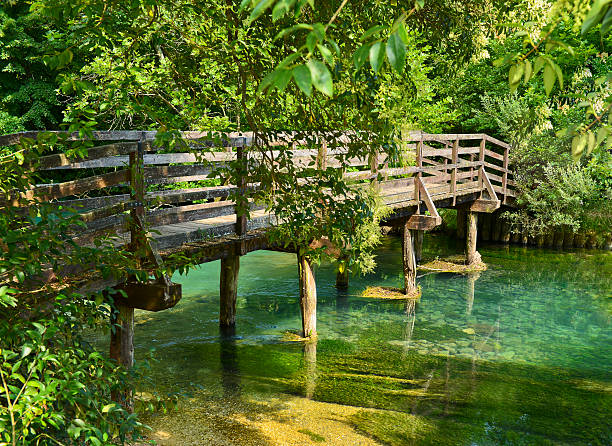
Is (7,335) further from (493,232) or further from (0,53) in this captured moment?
(0,53)

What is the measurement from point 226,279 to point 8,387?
7.72 meters

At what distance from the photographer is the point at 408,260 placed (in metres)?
13.2

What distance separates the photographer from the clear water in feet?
23.0

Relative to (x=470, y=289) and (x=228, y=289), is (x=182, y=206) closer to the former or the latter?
(x=228, y=289)

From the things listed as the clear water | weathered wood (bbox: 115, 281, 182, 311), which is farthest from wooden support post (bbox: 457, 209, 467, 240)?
weathered wood (bbox: 115, 281, 182, 311)

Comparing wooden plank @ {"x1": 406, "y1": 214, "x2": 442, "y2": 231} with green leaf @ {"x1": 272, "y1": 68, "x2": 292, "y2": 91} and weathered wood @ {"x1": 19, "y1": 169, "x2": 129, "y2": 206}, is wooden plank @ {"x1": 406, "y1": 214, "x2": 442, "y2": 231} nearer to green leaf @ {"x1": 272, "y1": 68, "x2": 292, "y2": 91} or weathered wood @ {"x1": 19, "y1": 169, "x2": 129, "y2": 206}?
weathered wood @ {"x1": 19, "y1": 169, "x2": 129, "y2": 206}

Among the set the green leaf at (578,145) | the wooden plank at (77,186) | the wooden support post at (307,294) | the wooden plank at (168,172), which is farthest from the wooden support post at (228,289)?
the green leaf at (578,145)

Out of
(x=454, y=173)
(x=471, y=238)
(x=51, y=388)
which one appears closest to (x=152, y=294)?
(x=51, y=388)

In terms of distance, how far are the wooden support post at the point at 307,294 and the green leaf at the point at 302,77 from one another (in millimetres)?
8339

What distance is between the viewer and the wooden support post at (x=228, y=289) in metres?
10.7

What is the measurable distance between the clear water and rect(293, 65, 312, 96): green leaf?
3.29 m

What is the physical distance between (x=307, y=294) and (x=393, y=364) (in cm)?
169

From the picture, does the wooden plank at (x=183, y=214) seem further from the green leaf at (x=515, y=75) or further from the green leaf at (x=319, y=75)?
the green leaf at (x=319, y=75)

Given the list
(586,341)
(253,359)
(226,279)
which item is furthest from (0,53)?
(586,341)
